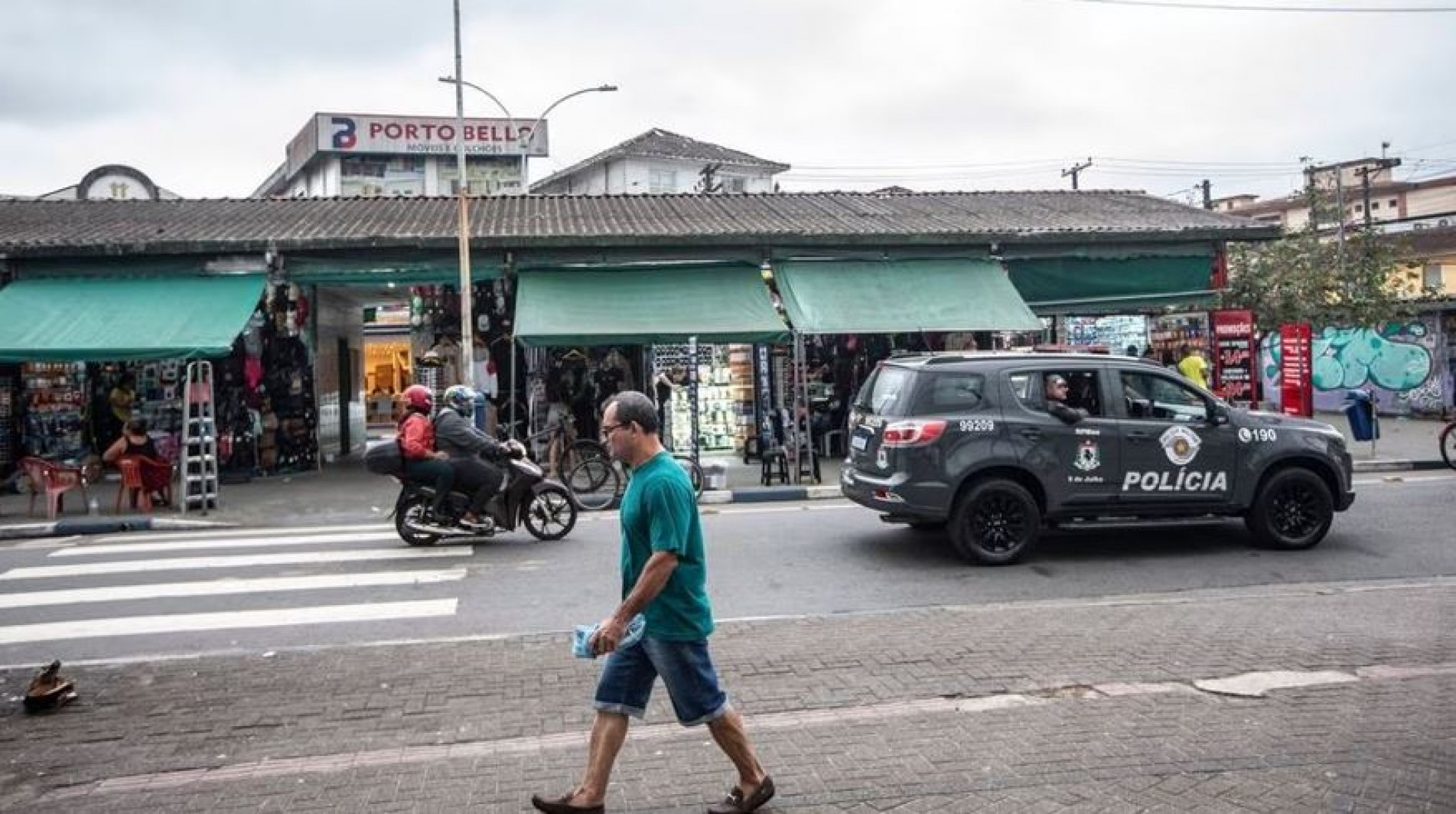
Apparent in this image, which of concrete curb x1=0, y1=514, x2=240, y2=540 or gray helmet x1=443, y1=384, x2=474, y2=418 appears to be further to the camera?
concrete curb x1=0, y1=514, x2=240, y2=540

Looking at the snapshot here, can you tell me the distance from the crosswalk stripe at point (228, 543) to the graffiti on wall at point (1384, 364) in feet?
74.5

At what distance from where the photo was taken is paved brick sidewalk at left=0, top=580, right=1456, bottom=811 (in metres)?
4.55

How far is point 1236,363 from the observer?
1848cm

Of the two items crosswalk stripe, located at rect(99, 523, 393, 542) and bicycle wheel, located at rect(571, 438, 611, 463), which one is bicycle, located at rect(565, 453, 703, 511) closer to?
bicycle wheel, located at rect(571, 438, 611, 463)

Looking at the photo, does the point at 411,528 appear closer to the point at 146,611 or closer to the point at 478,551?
the point at 478,551

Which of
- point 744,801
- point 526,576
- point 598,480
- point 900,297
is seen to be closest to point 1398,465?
point 900,297

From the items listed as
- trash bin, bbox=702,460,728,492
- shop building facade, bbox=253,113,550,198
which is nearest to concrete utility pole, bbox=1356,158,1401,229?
trash bin, bbox=702,460,728,492

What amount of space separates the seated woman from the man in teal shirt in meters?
12.0

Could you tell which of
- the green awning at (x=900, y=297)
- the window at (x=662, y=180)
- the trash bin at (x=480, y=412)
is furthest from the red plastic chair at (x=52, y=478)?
the window at (x=662, y=180)

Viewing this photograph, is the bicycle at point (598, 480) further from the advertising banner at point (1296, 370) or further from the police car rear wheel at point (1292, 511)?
the advertising banner at point (1296, 370)

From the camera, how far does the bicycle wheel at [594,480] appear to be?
1420 centimetres

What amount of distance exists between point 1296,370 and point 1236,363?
3.10ft

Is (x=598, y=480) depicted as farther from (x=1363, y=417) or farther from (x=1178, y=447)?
(x=1363, y=417)

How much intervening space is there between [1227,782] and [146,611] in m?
7.60
